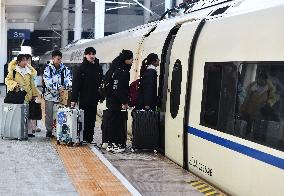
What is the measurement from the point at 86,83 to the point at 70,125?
2.37 ft

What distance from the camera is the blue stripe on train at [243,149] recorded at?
4.73m

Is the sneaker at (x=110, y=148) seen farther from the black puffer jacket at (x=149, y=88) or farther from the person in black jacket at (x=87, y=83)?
the black puffer jacket at (x=149, y=88)

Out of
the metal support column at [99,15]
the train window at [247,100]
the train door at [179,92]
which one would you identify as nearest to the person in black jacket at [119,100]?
the train door at [179,92]

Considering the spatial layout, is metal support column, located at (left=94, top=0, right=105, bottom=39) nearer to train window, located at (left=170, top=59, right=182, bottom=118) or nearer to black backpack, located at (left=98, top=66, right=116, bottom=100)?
black backpack, located at (left=98, top=66, right=116, bottom=100)

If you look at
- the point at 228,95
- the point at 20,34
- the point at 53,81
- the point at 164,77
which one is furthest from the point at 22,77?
the point at 20,34

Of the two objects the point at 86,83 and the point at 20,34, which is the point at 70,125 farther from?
the point at 20,34

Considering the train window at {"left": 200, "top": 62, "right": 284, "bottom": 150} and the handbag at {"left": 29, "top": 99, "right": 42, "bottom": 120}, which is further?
the handbag at {"left": 29, "top": 99, "right": 42, "bottom": 120}

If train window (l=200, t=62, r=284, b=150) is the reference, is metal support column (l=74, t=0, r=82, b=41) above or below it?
above

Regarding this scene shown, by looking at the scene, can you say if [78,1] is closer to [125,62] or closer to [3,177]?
[125,62]

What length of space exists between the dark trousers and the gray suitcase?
1.55 m

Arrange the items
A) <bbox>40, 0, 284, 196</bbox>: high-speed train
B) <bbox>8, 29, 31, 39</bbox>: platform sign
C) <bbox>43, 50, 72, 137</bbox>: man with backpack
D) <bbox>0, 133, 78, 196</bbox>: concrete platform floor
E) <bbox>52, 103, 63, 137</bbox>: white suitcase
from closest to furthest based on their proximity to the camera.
Answer: <bbox>40, 0, 284, 196</bbox>: high-speed train < <bbox>0, 133, 78, 196</bbox>: concrete platform floor < <bbox>43, 50, 72, 137</bbox>: man with backpack < <bbox>52, 103, 63, 137</bbox>: white suitcase < <bbox>8, 29, 31, 39</bbox>: platform sign

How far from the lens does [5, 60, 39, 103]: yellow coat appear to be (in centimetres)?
880

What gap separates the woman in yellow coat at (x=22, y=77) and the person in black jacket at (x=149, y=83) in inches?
83.1

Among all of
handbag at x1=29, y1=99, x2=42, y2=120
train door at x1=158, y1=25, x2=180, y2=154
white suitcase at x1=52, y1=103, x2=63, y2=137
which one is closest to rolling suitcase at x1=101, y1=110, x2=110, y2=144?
train door at x1=158, y1=25, x2=180, y2=154
